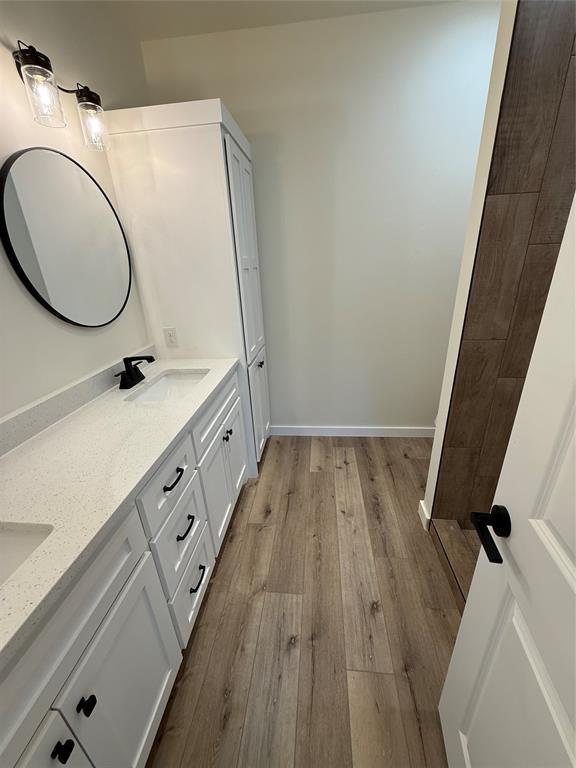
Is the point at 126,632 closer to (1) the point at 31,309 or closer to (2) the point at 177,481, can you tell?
(2) the point at 177,481

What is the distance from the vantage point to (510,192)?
Result: 46.3 inches

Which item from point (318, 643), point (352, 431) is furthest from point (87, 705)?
point (352, 431)

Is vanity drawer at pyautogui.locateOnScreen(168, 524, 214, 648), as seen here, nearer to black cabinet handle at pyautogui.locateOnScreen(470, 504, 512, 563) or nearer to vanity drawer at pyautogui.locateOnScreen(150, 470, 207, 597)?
vanity drawer at pyautogui.locateOnScreen(150, 470, 207, 597)

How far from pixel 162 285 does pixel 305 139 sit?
1.29m

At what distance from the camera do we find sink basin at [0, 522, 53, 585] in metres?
0.76

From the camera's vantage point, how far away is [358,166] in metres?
2.00

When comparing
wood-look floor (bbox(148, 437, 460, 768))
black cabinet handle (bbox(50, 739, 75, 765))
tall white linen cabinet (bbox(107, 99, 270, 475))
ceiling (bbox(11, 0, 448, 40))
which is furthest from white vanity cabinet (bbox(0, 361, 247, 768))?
ceiling (bbox(11, 0, 448, 40))

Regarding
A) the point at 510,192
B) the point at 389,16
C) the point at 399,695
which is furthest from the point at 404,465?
the point at 389,16

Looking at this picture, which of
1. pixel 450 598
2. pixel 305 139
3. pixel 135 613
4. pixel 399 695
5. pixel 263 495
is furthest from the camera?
pixel 263 495

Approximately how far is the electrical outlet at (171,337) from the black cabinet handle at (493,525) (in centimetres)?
175

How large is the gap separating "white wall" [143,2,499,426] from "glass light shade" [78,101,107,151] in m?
0.94

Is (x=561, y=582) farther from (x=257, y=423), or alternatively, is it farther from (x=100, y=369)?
(x=257, y=423)

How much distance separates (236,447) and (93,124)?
5.42 ft

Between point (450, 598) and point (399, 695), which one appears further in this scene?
point (450, 598)
